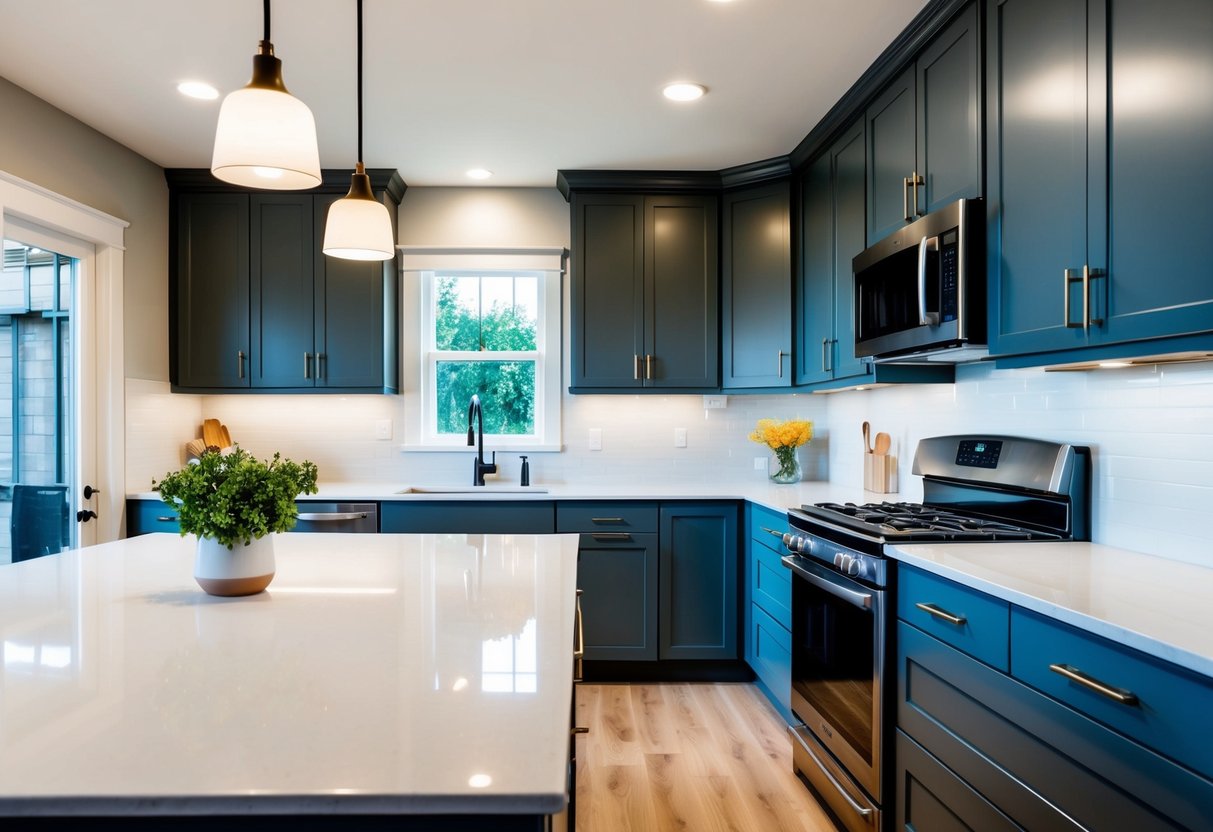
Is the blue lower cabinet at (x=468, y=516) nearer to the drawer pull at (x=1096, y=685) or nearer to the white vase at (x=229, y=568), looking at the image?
the white vase at (x=229, y=568)

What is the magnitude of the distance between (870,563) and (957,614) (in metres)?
0.37

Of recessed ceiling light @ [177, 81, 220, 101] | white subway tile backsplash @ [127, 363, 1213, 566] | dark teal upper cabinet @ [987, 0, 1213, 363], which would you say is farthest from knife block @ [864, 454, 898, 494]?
recessed ceiling light @ [177, 81, 220, 101]

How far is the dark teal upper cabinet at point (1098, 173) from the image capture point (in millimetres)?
1358

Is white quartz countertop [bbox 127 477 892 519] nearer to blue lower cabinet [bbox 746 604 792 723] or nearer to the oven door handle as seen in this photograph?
the oven door handle

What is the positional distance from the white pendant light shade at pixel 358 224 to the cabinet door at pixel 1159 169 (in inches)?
66.7

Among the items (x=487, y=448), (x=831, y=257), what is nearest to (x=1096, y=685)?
(x=831, y=257)

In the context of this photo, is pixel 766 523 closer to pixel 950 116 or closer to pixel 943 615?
pixel 943 615

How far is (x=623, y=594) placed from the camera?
3.45 m

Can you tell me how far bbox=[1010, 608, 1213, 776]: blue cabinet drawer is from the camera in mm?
1074

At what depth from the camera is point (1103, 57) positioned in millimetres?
1562

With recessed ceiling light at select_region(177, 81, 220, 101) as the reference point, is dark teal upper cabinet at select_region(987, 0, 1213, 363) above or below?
below

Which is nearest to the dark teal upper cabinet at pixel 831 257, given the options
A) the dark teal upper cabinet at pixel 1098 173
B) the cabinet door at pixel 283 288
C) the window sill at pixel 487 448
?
the dark teal upper cabinet at pixel 1098 173

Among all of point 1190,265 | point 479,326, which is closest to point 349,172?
point 479,326

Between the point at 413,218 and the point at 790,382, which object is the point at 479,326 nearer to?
the point at 413,218
